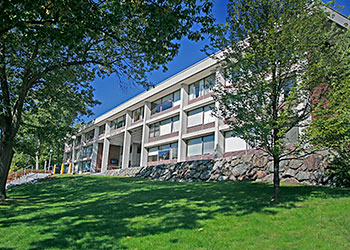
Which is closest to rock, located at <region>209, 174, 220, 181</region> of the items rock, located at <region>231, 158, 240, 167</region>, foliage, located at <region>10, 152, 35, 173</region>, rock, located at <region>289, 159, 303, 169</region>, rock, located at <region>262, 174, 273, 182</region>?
rock, located at <region>231, 158, 240, 167</region>

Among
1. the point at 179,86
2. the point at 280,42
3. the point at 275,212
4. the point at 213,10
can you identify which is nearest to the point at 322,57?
the point at 280,42

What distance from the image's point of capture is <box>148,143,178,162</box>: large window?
27.7m

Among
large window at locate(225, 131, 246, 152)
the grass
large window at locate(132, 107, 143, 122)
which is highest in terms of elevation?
large window at locate(132, 107, 143, 122)

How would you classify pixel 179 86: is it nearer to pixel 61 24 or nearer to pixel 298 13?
pixel 298 13

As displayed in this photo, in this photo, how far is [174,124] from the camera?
93.1ft

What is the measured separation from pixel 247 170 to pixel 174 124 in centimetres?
1349

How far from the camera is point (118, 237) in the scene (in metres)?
6.47

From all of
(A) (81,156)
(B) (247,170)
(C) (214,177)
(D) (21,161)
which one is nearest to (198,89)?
(C) (214,177)

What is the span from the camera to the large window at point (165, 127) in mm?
28241

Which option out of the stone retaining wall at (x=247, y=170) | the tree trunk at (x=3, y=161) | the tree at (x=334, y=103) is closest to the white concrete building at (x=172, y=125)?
the stone retaining wall at (x=247, y=170)

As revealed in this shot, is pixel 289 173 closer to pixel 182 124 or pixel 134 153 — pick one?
pixel 182 124

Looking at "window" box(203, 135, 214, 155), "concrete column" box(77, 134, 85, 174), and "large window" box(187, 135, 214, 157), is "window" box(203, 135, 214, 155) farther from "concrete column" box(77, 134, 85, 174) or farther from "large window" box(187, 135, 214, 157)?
"concrete column" box(77, 134, 85, 174)

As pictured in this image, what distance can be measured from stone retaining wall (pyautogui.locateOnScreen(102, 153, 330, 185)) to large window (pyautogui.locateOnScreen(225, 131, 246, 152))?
2872 mm

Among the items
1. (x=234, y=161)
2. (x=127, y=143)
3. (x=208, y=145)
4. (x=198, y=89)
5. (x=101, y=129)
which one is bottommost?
(x=234, y=161)
